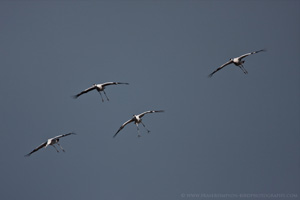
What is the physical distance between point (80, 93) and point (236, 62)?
62.6 ft

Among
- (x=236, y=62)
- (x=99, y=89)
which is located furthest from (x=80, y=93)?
(x=236, y=62)

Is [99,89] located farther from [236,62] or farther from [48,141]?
[236,62]

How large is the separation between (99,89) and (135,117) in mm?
5763

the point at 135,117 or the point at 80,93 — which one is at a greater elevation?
the point at 80,93

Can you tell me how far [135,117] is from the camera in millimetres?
85500

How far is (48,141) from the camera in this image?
85375mm

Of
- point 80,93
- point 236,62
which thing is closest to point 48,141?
point 80,93

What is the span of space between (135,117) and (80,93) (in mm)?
7421

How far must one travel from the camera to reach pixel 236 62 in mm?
83062

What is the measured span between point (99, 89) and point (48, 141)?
9153mm

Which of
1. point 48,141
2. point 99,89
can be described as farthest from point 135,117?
point 48,141

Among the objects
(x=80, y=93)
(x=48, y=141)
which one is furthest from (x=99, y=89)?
(x=48, y=141)

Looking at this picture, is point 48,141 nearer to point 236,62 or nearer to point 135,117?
point 135,117

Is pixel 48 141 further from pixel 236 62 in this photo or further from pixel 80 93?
pixel 236 62
